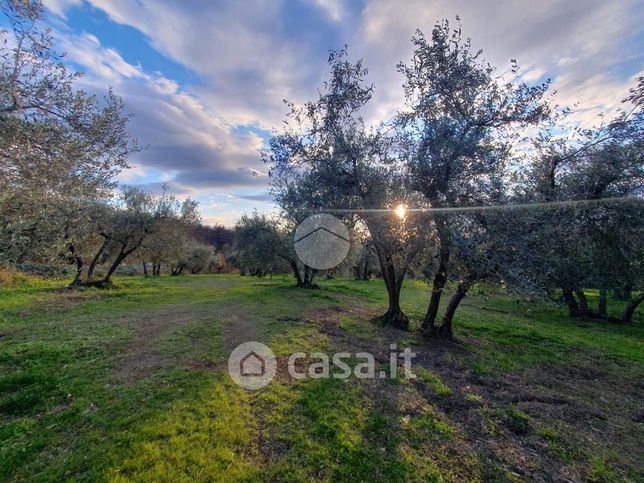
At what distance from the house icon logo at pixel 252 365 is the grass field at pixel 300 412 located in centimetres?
36

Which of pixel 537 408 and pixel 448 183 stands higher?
pixel 448 183

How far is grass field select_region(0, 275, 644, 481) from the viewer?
16.4ft

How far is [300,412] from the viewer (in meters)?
6.64

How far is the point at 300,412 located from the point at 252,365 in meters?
3.00

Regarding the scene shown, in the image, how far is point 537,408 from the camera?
7238 millimetres

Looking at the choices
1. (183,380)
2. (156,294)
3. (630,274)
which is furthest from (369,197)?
(156,294)

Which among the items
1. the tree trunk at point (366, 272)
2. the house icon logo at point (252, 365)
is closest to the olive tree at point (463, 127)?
the house icon logo at point (252, 365)

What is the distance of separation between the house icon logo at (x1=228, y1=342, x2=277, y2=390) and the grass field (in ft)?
1.19

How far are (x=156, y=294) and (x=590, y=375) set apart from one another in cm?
2654

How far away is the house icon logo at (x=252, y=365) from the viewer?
806 cm

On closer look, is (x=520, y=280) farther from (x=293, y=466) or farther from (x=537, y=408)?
(x=293, y=466)

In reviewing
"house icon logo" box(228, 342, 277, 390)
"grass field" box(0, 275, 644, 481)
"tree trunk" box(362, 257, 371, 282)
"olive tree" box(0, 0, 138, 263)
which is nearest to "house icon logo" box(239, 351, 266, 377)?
"house icon logo" box(228, 342, 277, 390)

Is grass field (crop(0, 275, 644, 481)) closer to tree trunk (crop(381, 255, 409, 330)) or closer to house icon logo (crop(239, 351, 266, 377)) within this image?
house icon logo (crop(239, 351, 266, 377))

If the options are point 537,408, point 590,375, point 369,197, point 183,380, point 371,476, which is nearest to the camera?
point 371,476
